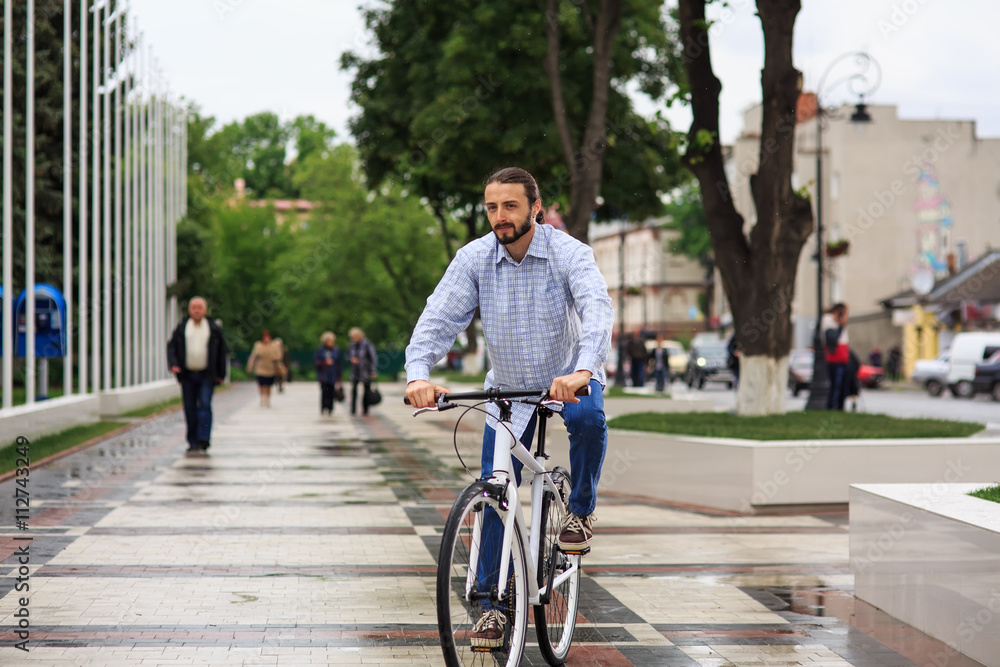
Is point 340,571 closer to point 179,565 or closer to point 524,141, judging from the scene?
point 179,565

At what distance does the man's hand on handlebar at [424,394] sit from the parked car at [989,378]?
32.7m

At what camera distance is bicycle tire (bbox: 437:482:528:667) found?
3.96 m

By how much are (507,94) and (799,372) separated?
20412 millimetres

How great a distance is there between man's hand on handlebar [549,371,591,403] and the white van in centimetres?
3333

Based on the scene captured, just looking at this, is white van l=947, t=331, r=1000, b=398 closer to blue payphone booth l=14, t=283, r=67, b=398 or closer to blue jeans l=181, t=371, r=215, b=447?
blue payphone booth l=14, t=283, r=67, b=398

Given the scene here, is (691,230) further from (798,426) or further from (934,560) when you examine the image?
(934,560)

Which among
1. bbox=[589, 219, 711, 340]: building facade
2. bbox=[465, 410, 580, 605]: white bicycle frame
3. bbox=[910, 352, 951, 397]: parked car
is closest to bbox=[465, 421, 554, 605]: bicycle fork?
bbox=[465, 410, 580, 605]: white bicycle frame

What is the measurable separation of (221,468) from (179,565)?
624 cm

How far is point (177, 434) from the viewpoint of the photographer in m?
18.2

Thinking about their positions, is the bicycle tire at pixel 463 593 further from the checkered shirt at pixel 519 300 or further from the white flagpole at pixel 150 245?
the white flagpole at pixel 150 245

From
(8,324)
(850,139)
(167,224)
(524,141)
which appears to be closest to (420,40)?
(524,141)

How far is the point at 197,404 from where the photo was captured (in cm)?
1503

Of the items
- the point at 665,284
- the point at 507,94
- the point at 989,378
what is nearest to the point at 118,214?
the point at 507,94

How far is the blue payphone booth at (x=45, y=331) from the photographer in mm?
18391
